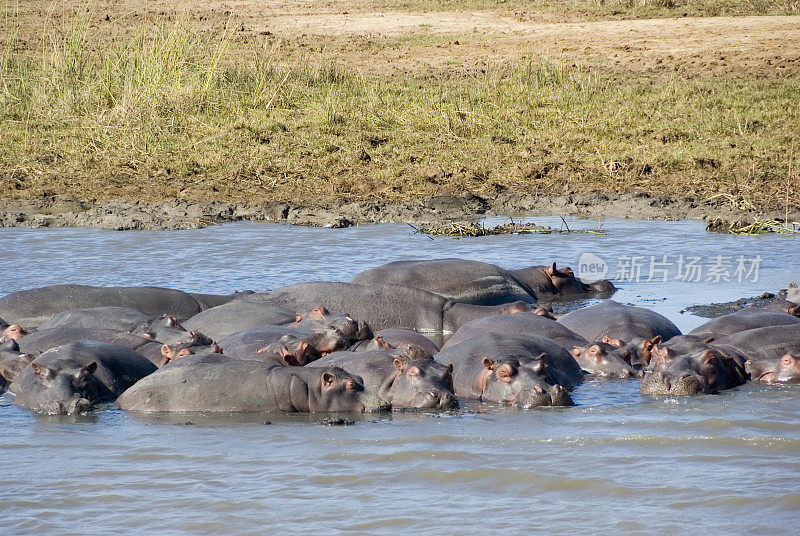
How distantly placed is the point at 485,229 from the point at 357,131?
3.13 metres

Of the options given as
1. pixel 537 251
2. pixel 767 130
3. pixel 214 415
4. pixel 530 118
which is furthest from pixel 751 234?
pixel 214 415

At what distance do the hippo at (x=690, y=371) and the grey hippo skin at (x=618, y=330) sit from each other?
1.14ft

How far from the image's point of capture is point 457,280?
866 cm

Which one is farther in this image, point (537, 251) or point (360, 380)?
point (537, 251)

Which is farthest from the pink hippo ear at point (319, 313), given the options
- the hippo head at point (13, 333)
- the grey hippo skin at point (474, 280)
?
the hippo head at point (13, 333)

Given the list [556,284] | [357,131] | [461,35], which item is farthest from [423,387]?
[461,35]

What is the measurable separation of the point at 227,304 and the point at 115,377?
1.57 metres

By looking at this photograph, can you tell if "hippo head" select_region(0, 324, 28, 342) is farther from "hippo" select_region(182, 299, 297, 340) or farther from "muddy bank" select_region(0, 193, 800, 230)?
"muddy bank" select_region(0, 193, 800, 230)

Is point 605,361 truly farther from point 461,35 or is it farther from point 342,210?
point 461,35

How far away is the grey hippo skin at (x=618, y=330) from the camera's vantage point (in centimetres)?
673

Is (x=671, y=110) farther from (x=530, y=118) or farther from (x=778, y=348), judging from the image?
(x=778, y=348)

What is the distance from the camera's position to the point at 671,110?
549 inches

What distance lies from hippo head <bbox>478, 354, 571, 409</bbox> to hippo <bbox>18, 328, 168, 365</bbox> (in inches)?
77.8

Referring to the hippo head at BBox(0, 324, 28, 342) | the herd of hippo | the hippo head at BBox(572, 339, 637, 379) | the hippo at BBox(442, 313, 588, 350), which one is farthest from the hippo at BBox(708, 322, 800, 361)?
the hippo head at BBox(0, 324, 28, 342)
